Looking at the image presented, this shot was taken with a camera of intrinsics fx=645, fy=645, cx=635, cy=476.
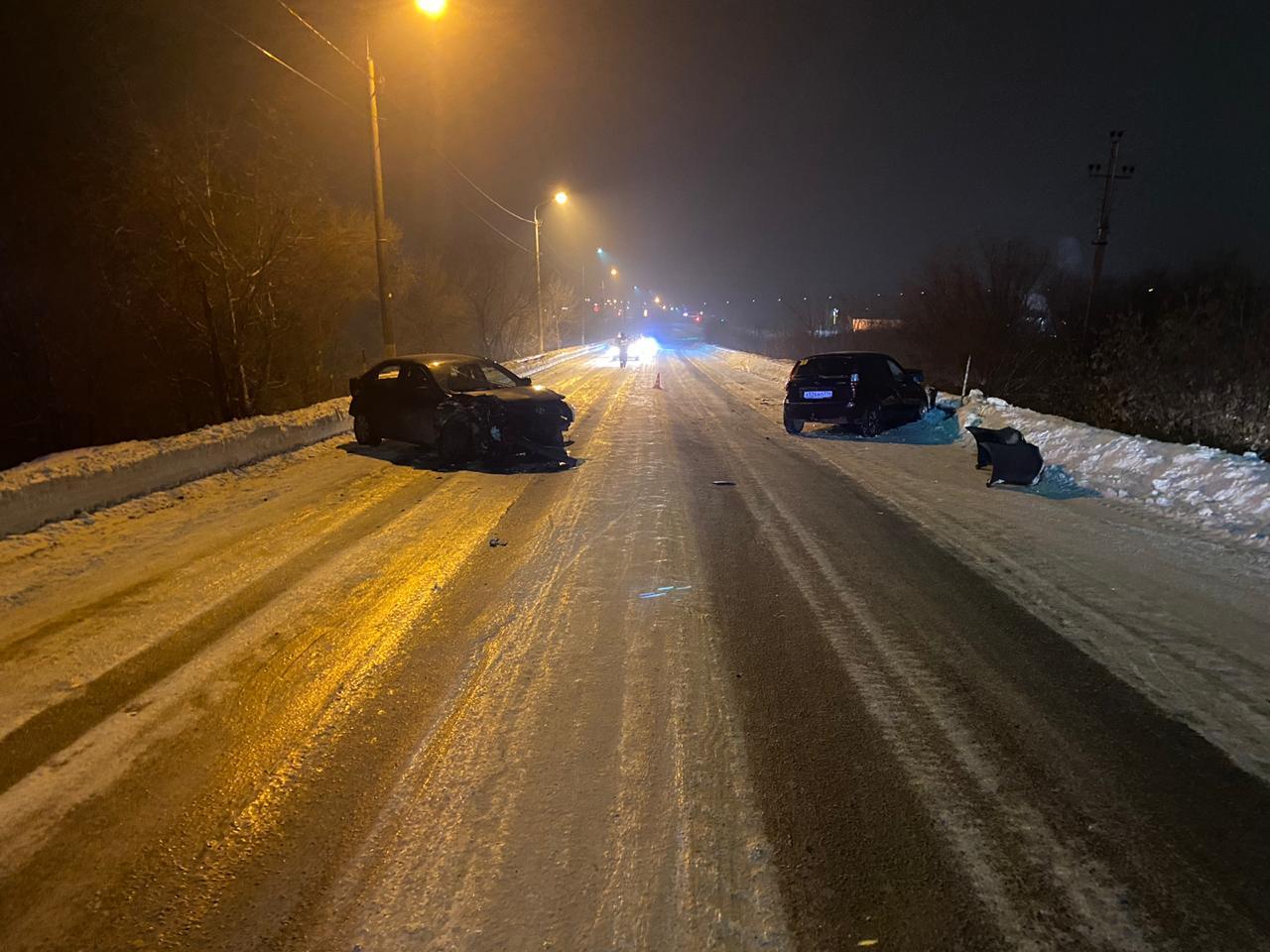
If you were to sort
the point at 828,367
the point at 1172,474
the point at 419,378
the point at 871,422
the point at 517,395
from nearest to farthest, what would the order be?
the point at 1172,474, the point at 517,395, the point at 419,378, the point at 871,422, the point at 828,367

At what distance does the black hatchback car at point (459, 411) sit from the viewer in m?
9.73

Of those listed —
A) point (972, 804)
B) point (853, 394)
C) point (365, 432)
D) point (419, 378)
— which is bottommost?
point (972, 804)

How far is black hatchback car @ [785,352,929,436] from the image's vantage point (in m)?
12.2

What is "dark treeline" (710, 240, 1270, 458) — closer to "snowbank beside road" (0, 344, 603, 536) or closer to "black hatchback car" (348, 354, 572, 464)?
"black hatchback car" (348, 354, 572, 464)

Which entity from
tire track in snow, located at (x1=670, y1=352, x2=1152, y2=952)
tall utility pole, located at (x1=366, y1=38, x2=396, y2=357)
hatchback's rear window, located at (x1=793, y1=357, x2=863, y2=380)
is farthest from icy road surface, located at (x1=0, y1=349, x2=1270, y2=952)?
tall utility pole, located at (x1=366, y1=38, x2=396, y2=357)

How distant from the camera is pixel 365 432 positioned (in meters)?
11.6

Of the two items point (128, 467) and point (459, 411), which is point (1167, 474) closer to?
point (459, 411)

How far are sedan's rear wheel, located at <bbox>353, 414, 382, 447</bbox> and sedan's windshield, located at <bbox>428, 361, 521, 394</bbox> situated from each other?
5.93 ft

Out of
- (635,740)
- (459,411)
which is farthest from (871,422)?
(635,740)

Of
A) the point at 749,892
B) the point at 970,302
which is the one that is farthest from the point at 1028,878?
the point at 970,302

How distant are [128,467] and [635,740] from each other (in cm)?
744

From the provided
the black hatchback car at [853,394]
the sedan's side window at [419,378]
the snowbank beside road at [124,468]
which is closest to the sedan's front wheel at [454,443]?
the sedan's side window at [419,378]

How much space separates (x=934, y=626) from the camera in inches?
169

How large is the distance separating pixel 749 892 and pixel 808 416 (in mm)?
10932
